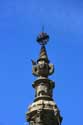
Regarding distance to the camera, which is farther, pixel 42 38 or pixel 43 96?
pixel 42 38

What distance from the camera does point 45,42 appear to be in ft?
137

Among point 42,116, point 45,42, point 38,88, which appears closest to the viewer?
point 42,116

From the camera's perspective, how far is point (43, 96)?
38.0m

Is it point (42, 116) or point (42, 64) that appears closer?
point (42, 116)

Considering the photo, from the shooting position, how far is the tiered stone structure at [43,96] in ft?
120

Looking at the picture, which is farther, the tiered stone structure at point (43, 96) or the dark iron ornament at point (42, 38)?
the dark iron ornament at point (42, 38)

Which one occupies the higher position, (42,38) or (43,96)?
(42,38)

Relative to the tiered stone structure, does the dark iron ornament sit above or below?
above

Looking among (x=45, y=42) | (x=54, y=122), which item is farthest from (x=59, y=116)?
(x=45, y=42)

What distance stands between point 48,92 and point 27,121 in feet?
8.30

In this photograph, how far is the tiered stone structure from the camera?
3650 centimetres

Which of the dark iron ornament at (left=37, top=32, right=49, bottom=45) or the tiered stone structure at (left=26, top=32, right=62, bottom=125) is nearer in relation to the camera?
the tiered stone structure at (left=26, top=32, right=62, bottom=125)

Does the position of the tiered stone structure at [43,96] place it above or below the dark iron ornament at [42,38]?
below

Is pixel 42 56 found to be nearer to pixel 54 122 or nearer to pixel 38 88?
pixel 38 88
